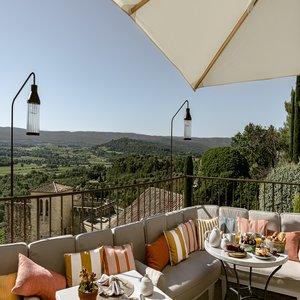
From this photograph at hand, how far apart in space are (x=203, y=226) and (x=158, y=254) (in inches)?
35.2

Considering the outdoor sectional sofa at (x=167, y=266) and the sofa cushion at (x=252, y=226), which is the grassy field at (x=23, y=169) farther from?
the sofa cushion at (x=252, y=226)

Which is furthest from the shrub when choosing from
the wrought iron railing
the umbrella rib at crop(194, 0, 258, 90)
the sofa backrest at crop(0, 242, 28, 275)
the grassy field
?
the sofa backrest at crop(0, 242, 28, 275)

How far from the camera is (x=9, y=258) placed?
2098mm

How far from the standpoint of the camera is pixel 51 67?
30.9ft

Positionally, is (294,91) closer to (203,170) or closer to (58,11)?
(203,170)

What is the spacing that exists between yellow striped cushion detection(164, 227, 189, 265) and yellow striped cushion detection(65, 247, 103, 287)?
90cm

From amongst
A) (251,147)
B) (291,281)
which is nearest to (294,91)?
(251,147)

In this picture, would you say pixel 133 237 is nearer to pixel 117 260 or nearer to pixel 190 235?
pixel 117 260

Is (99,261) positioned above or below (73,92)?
below

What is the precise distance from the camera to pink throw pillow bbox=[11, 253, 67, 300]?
1.94 metres

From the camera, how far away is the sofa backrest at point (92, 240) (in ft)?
8.11

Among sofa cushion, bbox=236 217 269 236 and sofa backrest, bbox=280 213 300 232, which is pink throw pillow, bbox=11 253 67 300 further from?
sofa backrest, bbox=280 213 300 232

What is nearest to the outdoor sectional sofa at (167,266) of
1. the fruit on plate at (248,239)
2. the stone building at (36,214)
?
the fruit on plate at (248,239)

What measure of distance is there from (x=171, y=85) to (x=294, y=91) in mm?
4545
